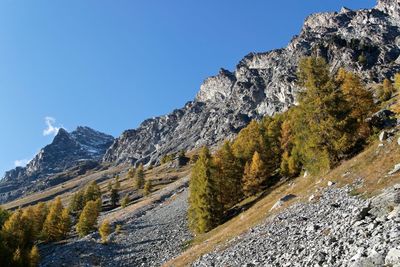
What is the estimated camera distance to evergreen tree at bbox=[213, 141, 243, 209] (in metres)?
68.2

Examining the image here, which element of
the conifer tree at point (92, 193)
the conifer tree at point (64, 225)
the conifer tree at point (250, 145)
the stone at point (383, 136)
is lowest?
the stone at point (383, 136)

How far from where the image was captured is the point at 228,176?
234ft

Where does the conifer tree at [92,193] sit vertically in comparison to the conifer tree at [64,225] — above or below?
above

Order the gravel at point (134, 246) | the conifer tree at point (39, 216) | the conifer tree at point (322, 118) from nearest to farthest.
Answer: the conifer tree at point (322, 118) < the gravel at point (134, 246) < the conifer tree at point (39, 216)

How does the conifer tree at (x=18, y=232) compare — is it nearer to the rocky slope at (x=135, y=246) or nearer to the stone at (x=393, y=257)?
the rocky slope at (x=135, y=246)

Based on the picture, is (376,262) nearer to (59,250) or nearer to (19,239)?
(59,250)

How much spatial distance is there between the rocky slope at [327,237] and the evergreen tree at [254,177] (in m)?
32.5

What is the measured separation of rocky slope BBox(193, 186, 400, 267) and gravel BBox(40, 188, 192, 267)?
947 inches

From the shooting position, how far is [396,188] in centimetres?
2227

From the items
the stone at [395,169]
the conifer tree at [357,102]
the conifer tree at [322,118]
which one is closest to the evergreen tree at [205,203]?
the conifer tree at [322,118]

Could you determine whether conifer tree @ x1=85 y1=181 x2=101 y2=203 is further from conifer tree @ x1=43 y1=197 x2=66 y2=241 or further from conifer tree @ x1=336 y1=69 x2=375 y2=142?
conifer tree @ x1=336 y1=69 x2=375 y2=142

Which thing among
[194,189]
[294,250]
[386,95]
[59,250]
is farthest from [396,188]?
[386,95]

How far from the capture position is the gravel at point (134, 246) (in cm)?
5779

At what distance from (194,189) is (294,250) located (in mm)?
45011
